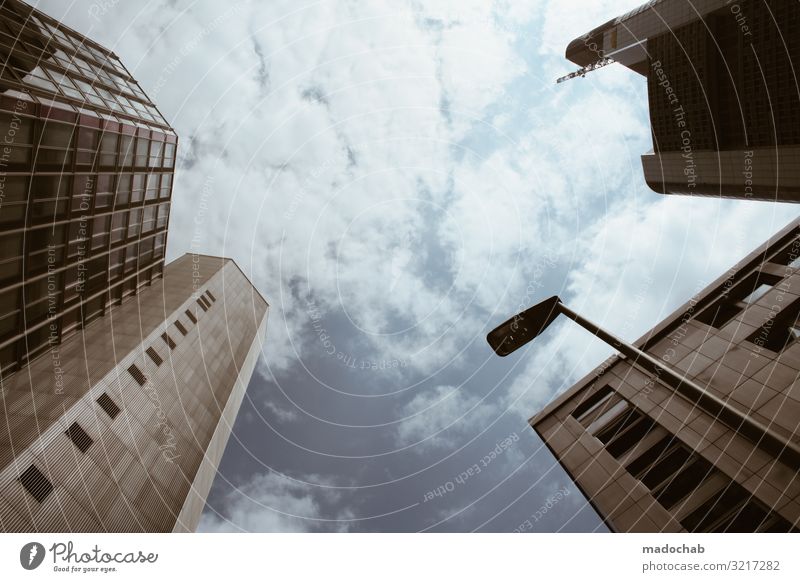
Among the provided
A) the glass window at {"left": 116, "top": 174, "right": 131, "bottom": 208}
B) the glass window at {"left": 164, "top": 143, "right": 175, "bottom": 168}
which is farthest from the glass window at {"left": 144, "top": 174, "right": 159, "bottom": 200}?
the glass window at {"left": 116, "top": 174, "right": 131, "bottom": 208}

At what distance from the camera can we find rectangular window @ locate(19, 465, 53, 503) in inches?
620

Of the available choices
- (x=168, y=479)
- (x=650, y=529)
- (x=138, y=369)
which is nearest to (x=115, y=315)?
(x=138, y=369)

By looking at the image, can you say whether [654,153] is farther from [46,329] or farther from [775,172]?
[46,329]

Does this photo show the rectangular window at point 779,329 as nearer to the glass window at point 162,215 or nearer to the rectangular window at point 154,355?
the rectangular window at point 154,355

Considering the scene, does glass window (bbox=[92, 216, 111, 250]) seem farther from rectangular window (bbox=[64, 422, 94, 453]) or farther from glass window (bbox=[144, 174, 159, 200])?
rectangular window (bbox=[64, 422, 94, 453])

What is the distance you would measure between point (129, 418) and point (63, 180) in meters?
14.3

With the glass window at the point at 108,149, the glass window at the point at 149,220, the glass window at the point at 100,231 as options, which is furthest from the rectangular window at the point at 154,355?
the glass window at the point at 108,149

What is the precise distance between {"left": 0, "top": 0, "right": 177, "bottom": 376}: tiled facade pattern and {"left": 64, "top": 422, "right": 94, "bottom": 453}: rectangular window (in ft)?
13.0

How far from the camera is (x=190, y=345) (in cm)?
3122

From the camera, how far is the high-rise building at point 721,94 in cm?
2839

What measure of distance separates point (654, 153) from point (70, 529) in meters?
56.1

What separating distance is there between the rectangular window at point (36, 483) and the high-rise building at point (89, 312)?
65 mm

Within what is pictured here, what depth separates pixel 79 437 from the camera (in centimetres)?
1889

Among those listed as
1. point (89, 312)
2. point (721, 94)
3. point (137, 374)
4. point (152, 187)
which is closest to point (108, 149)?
point (152, 187)
